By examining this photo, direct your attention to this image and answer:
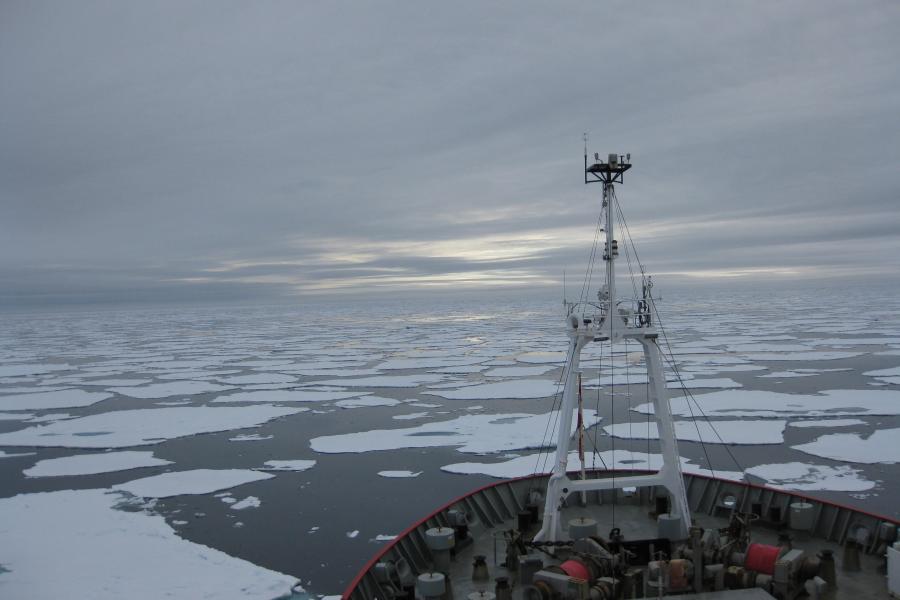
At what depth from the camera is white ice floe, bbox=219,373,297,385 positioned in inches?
1257

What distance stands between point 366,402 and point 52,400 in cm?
1387

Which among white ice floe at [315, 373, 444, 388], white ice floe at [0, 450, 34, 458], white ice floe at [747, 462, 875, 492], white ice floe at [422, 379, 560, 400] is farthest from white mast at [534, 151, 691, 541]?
white ice floe at [315, 373, 444, 388]

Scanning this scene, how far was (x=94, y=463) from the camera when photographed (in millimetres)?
17250

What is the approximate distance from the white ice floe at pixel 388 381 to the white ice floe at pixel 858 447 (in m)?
17.1

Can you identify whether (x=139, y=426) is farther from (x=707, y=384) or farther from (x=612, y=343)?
(x=707, y=384)

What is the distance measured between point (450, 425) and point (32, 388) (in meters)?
23.0

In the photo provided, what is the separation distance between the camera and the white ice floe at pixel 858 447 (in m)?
16.0

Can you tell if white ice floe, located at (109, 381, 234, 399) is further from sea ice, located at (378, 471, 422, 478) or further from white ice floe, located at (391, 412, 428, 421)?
sea ice, located at (378, 471, 422, 478)

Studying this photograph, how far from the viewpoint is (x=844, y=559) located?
669 cm

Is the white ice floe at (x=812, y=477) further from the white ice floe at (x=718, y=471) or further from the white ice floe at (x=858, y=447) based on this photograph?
the white ice floe at (x=858, y=447)

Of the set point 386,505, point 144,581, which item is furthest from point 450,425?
point 144,581

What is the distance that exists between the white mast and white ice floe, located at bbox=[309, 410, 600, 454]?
10185mm

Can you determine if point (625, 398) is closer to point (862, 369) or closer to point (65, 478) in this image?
point (862, 369)

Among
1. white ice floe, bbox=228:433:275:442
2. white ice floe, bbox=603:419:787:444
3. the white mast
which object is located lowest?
white ice floe, bbox=228:433:275:442
